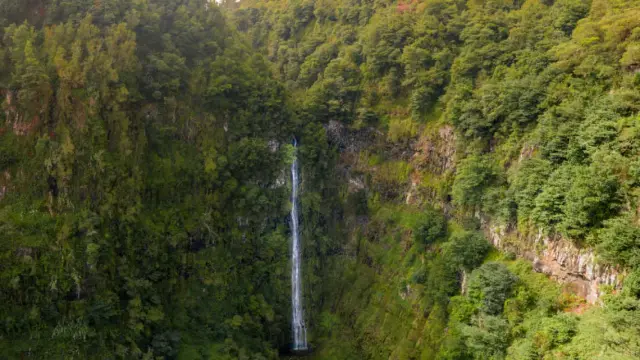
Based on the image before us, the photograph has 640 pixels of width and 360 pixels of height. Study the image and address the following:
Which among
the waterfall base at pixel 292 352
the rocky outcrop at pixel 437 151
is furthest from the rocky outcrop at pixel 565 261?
the waterfall base at pixel 292 352

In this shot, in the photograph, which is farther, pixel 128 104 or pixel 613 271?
pixel 128 104

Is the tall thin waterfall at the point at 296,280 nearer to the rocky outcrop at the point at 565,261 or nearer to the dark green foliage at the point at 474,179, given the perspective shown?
the dark green foliage at the point at 474,179

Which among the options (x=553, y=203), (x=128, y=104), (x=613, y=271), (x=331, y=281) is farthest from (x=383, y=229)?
(x=128, y=104)

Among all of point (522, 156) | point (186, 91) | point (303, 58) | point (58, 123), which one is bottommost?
point (522, 156)

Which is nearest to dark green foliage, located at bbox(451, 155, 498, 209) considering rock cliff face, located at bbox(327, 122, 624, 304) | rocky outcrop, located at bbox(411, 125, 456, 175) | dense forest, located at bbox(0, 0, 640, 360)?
dense forest, located at bbox(0, 0, 640, 360)

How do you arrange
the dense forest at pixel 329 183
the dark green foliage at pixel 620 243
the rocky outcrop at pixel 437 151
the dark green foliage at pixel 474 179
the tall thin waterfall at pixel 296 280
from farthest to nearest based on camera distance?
the tall thin waterfall at pixel 296 280 → the rocky outcrop at pixel 437 151 → the dark green foliage at pixel 474 179 → the dense forest at pixel 329 183 → the dark green foliage at pixel 620 243

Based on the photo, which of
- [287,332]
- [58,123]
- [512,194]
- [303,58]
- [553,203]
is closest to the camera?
[553,203]

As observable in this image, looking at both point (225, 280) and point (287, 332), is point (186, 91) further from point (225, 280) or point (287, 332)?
point (287, 332)

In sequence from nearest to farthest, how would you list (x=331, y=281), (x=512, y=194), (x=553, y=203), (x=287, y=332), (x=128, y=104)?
(x=553, y=203) → (x=512, y=194) → (x=128, y=104) → (x=287, y=332) → (x=331, y=281)
